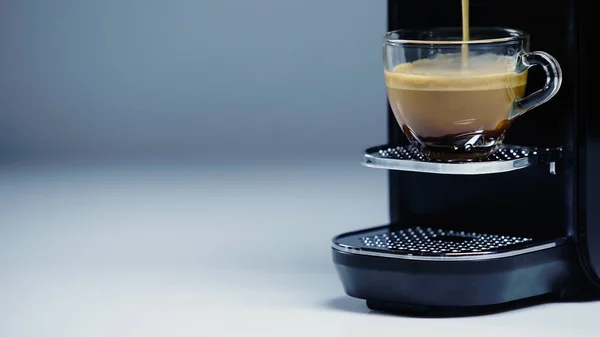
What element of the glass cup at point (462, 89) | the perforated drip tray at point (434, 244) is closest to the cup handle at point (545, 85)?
the glass cup at point (462, 89)

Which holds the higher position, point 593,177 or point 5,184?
point 593,177

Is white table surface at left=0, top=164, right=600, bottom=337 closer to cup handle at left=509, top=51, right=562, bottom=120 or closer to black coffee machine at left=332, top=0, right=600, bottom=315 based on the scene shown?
black coffee machine at left=332, top=0, right=600, bottom=315

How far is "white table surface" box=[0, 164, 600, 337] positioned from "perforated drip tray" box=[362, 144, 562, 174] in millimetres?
148

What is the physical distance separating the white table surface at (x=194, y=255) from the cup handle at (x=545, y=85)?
20 centimetres

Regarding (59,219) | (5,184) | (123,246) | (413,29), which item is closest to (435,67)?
(413,29)

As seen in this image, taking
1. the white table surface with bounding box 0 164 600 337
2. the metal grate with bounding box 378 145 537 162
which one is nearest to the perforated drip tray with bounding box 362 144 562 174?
the metal grate with bounding box 378 145 537 162

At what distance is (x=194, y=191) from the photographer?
2090 mm

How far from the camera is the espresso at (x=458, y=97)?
1284 mm

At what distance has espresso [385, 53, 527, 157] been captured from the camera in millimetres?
1284

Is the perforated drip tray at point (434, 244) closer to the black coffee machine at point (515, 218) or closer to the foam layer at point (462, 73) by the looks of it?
the black coffee machine at point (515, 218)

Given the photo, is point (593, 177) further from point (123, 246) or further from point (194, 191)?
point (194, 191)

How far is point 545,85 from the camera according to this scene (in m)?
1.30

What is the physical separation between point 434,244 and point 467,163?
114 millimetres

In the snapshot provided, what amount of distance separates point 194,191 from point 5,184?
32 cm
